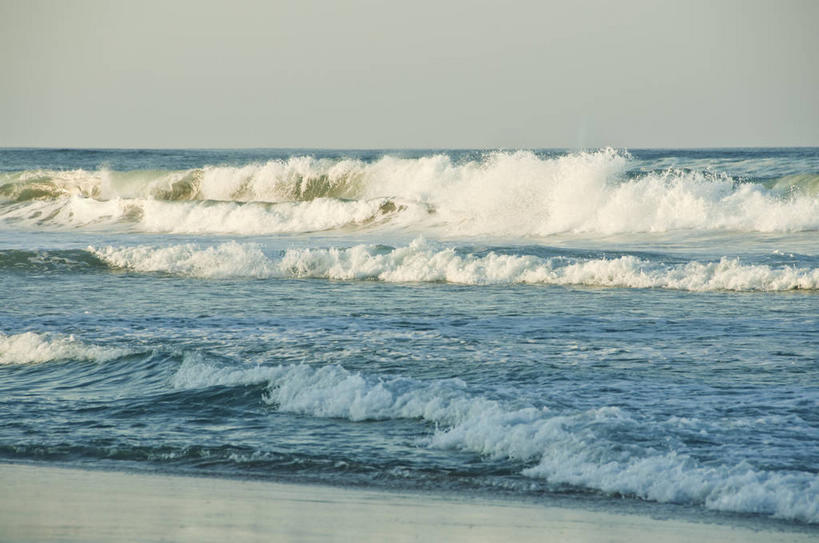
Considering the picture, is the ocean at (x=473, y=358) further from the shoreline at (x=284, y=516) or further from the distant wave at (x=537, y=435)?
the shoreline at (x=284, y=516)

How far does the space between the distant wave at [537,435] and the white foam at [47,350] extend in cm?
120

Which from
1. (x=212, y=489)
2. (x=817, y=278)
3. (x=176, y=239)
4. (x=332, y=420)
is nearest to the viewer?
(x=212, y=489)

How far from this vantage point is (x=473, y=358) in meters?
10.2

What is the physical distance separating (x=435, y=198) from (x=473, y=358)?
2145cm

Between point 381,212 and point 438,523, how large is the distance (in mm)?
25163

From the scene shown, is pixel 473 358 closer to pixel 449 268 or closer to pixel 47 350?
pixel 47 350

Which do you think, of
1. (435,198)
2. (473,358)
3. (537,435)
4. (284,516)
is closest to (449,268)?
(473,358)

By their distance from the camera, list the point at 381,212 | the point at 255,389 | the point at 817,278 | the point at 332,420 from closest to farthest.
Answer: the point at 332,420, the point at 255,389, the point at 817,278, the point at 381,212

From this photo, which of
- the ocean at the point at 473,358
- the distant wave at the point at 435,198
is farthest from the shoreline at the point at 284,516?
the distant wave at the point at 435,198

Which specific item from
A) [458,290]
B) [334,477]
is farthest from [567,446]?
[458,290]

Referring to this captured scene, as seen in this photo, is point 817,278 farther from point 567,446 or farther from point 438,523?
point 438,523

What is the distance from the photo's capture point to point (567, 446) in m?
7.08

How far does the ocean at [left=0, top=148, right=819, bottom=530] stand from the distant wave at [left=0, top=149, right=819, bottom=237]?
6.3 inches

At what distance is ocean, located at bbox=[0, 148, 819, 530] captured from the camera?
6871 mm
